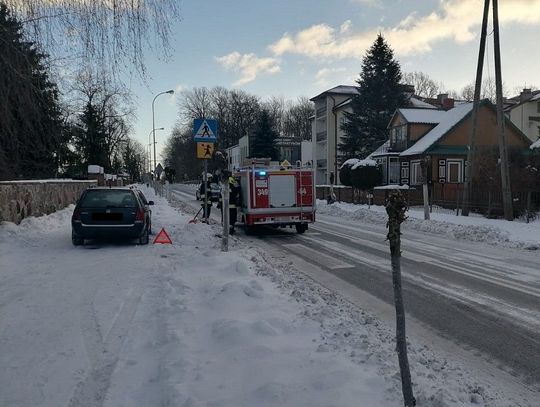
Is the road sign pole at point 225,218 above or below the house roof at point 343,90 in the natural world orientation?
below

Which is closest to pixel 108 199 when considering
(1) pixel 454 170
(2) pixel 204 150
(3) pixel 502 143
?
(2) pixel 204 150

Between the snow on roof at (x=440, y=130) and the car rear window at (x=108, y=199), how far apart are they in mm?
30033

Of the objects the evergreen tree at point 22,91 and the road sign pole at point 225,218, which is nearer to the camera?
the evergreen tree at point 22,91

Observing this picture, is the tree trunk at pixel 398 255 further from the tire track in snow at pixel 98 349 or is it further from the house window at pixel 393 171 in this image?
the house window at pixel 393 171

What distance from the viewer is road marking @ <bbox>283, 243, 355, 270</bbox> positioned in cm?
1051

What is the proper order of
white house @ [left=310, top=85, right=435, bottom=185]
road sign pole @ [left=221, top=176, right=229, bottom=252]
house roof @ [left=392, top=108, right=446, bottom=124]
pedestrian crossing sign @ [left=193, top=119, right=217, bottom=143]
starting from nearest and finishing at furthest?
road sign pole @ [left=221, top=176, right=229, bottom=252], pedestrian crossing sign @ [left=193, top=119, right=217, bottom=143], house roof @ [left=392, top=108, right=446, bottom=124], white house @ [left=310, top=85, right=435, bottom=185]

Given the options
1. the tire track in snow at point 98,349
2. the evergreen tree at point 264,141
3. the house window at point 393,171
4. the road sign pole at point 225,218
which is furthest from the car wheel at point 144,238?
the evergreen tree at point 264,141

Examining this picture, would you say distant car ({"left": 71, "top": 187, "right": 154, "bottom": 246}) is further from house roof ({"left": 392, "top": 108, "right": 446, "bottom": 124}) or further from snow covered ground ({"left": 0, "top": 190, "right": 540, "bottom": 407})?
house roof ({"left": 392, "top": 108, "right": 446, "bottom": 124})

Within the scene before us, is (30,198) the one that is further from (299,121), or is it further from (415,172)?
(299,121)

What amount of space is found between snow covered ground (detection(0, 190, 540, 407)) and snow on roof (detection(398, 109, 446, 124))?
120 ft

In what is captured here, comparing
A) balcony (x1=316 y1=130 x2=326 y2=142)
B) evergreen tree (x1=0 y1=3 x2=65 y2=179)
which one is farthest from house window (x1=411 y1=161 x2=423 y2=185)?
evergreen tree (x1=0 y1=3 x2=65 y2=179)

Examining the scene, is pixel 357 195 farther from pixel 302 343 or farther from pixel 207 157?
pixel 302 343

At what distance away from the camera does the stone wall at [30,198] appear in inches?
539

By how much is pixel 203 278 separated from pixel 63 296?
2.13 metres
